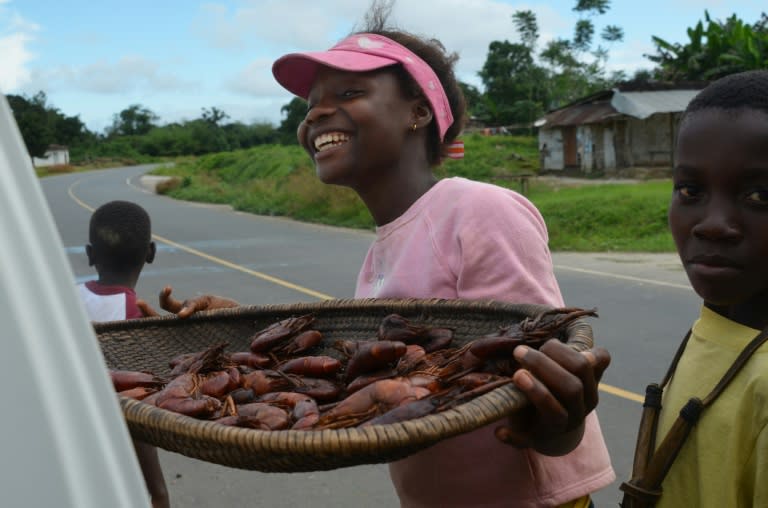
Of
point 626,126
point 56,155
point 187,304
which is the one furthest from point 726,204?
point 56,155

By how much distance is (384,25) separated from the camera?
2.36 m

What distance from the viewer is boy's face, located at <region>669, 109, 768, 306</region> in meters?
1.43

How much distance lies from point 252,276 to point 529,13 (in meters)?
38.8

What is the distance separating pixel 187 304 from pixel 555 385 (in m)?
1.30

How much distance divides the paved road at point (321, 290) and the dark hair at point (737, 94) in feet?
8.57

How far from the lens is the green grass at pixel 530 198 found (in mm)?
13062

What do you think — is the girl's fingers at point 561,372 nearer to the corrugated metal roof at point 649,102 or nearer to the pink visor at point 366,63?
the pink visor at point 366,63

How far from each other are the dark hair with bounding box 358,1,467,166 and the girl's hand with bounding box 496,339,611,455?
941mm

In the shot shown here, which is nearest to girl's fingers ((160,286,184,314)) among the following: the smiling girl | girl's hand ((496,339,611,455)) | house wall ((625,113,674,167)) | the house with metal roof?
the smiling girl

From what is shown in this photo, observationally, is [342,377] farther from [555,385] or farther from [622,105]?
[622,105]

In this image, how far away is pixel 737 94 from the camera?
148cm

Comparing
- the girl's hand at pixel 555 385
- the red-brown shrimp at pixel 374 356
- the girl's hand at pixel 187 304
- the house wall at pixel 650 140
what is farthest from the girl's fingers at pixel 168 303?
the house wall at pixel 650 140

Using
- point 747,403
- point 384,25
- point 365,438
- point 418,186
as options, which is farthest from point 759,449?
point 384,25

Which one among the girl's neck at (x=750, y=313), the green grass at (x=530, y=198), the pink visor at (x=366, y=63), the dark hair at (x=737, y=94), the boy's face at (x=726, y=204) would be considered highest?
the pink visor at (x=366, y=63)
